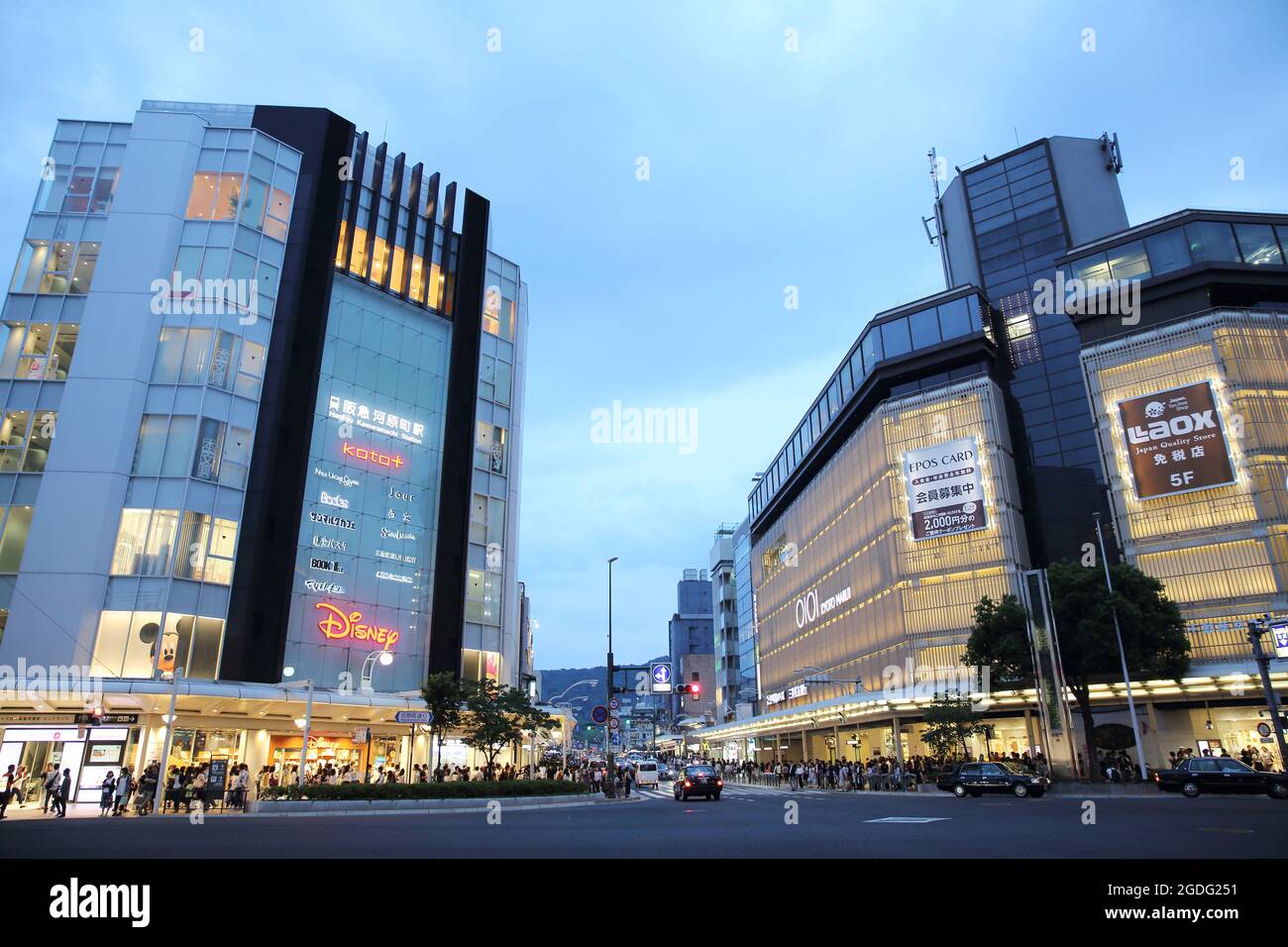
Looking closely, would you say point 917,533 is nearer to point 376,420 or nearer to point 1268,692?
point 1268,692

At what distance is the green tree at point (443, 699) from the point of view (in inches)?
1302

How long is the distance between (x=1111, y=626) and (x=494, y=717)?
103ft

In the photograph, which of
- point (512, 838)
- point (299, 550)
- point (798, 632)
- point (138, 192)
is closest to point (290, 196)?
point (138, 192)

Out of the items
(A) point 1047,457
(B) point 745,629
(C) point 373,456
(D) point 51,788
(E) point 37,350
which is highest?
(A) point 1047,457

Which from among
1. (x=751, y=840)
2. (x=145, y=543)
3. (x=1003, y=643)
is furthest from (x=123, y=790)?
(x=1003, y=643)

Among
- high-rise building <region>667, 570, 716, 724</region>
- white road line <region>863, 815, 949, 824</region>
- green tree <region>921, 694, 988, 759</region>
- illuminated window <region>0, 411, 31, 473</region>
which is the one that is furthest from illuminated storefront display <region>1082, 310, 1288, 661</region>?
high-rise building <region>667, 570, 716, 724</region>

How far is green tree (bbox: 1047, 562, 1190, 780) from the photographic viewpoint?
38656 millimetres

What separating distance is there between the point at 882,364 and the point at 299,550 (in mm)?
43378

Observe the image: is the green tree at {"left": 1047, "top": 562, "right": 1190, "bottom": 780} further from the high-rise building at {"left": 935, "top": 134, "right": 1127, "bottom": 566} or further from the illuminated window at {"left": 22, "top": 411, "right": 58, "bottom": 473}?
the illuminated window at {"left": 22, "top": 411, "right": 58, "bottom": 473}

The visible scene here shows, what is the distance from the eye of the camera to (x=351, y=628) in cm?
4162

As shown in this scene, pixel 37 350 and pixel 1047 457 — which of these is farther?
pixel 1047 457

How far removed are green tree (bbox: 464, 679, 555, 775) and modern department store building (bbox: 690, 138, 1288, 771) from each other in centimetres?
2735
